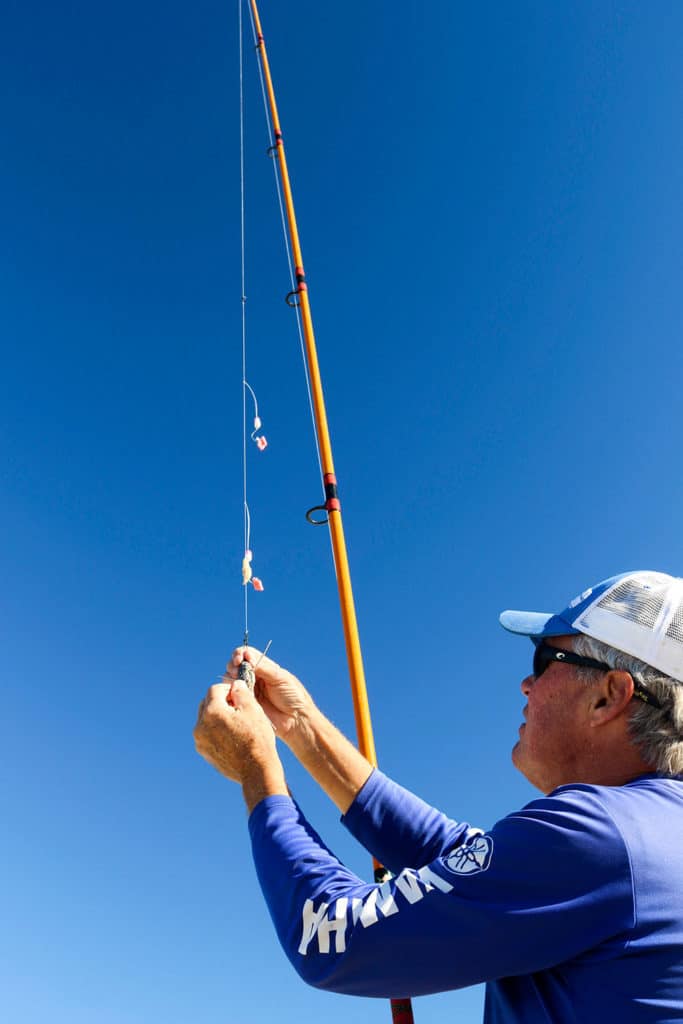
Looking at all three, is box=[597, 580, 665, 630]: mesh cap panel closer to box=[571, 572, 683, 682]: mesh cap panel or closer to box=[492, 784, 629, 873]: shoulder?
box=[571, 572, 683, 682]: mesh cap panel

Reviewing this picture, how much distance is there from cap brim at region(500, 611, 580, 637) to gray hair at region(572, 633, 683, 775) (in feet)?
0.87

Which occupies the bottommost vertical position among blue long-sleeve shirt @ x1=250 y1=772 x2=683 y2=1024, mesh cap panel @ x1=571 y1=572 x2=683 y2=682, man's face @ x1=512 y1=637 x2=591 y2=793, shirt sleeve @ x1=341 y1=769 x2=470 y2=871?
blue long-sleeve shirt @ x1=250 y1=772 x2=683 y2=1024

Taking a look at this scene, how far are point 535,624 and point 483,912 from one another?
44.8 inches

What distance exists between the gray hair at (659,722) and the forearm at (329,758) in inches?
39.4

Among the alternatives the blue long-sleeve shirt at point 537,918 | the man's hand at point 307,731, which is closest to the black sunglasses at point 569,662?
the blue long-sleeve shirt at point 537,918

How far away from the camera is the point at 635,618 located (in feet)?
7.02

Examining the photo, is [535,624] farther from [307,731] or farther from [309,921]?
[309,921]

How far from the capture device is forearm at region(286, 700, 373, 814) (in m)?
2.64

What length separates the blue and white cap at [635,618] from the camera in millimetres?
2053

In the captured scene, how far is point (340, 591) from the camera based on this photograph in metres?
3.88

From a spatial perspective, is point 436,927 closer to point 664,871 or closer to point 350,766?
point 664,871

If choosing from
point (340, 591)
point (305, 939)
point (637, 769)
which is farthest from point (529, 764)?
point (340, 591)

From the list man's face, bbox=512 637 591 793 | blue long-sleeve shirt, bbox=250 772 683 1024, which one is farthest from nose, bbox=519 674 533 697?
blue long-sleeve shirt, bbox=250 772 683 1024

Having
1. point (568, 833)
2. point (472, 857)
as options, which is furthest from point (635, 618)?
point (472, 857)
